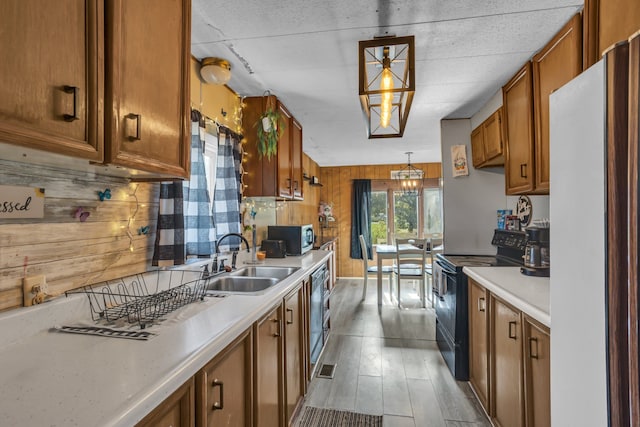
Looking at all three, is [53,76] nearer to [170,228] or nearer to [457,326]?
[170,228]

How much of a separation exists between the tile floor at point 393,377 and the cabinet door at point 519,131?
1.52 meters

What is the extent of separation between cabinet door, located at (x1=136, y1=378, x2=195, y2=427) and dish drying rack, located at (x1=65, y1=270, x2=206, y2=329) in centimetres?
32

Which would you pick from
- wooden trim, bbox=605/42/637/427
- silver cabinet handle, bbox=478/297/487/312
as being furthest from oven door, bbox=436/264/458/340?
wooden trim, bbox=605/42/637/427

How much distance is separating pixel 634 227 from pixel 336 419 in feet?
6.43

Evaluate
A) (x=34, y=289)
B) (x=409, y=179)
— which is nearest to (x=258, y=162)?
(x=34, y=289)

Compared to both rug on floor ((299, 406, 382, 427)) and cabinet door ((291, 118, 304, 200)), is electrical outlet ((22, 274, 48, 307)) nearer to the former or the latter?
rug on floor ((299, 406, 382, 427))

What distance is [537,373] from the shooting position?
1.35 meters

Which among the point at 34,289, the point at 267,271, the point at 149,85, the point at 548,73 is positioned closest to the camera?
the point at 34,289

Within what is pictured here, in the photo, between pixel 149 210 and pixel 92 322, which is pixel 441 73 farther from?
pixel 92 322

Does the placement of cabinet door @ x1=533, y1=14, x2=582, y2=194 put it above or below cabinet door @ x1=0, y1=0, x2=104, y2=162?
above

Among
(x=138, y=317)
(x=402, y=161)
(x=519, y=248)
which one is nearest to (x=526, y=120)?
(x=519, y=248)

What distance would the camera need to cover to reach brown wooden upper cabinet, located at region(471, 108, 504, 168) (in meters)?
2.53

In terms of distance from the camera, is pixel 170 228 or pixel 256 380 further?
pixel 170 228

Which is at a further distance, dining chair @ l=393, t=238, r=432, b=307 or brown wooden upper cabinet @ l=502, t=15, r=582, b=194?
dining chair @ l=393, t=238, r=432, b=307
